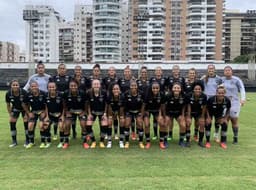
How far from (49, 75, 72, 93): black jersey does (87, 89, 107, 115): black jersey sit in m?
0.87

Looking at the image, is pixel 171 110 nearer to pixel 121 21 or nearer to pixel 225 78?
pixel 225 78

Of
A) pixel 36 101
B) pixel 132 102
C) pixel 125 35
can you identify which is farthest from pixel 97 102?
pixel 125 35

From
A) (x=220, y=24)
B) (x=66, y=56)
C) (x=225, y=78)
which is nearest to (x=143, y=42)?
(x=220, y=24)

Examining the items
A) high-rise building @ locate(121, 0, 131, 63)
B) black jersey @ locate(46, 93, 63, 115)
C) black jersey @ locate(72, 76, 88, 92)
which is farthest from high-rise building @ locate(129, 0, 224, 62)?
black jersey @ locate(46, 93, 63, 115)

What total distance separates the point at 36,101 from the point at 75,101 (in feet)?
2.77

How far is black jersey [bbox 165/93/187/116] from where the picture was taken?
25.8ft

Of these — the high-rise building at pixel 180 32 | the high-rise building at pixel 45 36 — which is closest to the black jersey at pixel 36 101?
the high-rise building at pixel 180 32

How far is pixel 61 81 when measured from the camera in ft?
28.0

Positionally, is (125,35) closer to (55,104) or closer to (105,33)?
(105,33)

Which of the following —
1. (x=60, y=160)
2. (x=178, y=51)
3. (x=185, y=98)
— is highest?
(x=178, y=51)

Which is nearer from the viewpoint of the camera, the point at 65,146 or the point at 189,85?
the point at 65,146

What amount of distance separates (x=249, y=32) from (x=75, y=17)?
173 ft

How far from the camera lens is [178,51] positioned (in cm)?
8312

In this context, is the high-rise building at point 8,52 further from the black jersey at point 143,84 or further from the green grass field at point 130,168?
the green grass field at point 130,168
